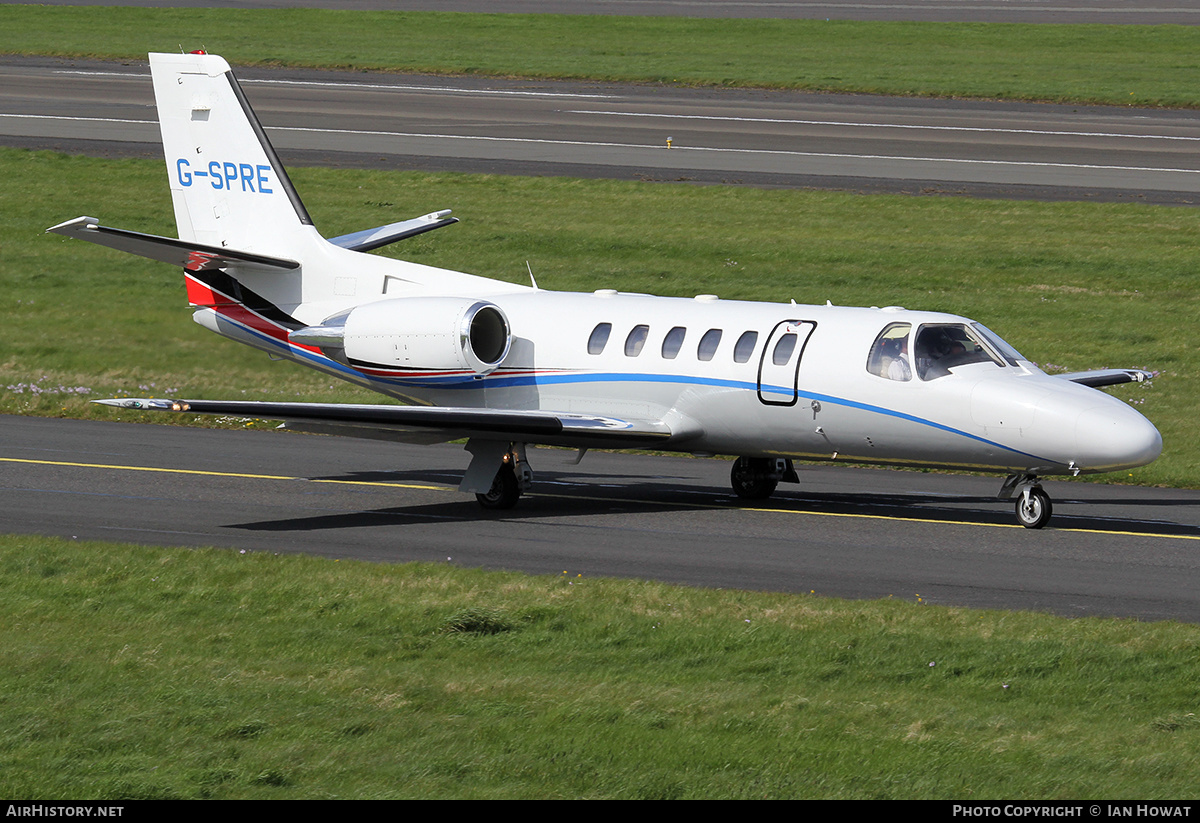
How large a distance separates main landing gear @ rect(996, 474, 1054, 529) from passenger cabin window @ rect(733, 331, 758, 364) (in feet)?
11.9

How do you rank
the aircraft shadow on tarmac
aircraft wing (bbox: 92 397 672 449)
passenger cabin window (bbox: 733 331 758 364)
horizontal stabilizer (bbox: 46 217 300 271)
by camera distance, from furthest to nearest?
horizontal stabilizer (bbox: 46 217 300 271)
passenger cabin window (bbox: 733 331 758 364)
the aircraft shadow on tarmac
aircraft wing (bbox: 92 397 672 449)

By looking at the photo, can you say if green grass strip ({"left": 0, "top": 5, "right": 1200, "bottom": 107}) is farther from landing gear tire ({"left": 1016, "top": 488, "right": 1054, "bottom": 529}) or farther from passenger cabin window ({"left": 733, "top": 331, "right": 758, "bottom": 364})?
landing gear tire ({"left": 1016, "top": 488, "right": 1054, "bottom": 529})

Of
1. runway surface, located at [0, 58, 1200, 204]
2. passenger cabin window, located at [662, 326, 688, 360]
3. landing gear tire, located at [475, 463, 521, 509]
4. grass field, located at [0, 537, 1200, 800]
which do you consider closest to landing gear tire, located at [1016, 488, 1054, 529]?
grass field, located at [0, 537, 1200, 800]

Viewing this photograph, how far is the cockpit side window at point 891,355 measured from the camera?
1906cm

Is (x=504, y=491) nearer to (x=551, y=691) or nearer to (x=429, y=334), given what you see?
(x=429, y=334)

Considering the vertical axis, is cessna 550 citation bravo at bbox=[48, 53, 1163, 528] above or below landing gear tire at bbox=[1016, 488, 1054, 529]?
above

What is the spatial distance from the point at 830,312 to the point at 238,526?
801 centimetres

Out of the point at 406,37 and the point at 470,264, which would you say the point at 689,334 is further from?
the point at 406,37

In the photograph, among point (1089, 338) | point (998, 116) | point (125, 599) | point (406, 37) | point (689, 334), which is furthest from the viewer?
point (406, 37)

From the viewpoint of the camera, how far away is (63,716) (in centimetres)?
1145

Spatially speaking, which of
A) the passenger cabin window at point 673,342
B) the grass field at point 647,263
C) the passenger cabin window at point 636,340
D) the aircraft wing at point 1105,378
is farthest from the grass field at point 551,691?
the grass field at point 647,263

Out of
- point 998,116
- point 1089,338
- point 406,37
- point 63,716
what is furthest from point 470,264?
point 406,37

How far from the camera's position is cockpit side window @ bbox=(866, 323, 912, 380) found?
1906 centimetres

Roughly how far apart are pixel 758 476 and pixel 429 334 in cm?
494
